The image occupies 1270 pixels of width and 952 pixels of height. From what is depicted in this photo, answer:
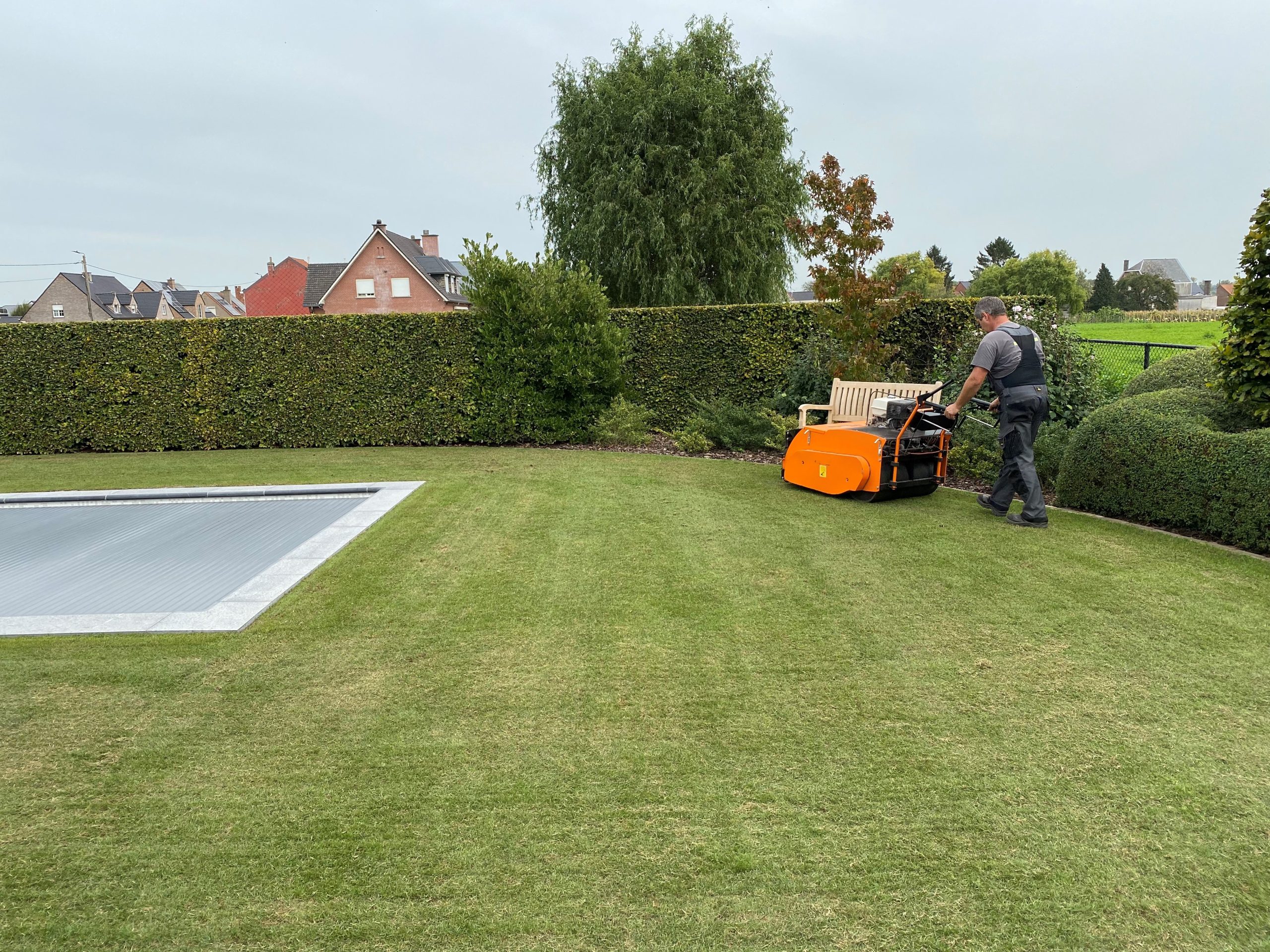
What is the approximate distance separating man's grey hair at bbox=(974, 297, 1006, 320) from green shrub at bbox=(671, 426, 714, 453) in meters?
4.68

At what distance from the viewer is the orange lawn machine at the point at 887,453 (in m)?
6.61

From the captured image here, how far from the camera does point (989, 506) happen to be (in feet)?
21.1

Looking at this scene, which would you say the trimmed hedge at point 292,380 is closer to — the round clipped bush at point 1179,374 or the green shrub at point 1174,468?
the round clipped bush at point 1179,374

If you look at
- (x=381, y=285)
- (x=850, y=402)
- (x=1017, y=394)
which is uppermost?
(x=381, y=285)

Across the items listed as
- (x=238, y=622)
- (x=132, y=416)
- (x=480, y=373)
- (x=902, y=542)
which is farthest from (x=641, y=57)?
(x=238, y=622)

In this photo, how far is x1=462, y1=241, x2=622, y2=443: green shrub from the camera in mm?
11203

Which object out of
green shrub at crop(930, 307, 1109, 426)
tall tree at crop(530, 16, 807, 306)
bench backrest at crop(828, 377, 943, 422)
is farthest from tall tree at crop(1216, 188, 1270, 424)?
tall tree at crop(530, 16, 807, 306)

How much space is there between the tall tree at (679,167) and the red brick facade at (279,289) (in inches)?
1662

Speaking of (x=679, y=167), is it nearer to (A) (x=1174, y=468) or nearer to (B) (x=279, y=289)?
(A) (x=1174, y=468)

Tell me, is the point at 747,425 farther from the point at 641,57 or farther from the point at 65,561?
the point at 641,57

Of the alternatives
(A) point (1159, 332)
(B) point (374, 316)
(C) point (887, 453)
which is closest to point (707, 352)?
(B) point (374, 316)

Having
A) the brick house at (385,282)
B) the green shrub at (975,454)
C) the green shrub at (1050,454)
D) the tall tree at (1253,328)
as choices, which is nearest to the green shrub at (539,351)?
the green shrub at (975,454)

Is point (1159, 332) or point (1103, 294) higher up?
point (1103, 294)

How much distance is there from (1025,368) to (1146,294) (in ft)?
245
